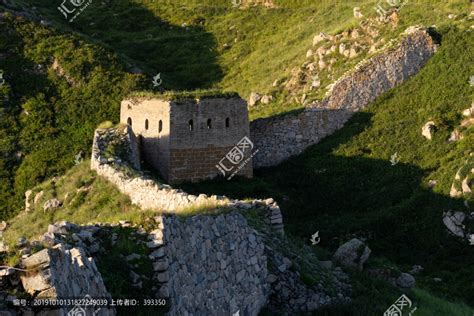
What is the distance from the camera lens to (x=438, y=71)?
28688mm

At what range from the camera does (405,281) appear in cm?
1825

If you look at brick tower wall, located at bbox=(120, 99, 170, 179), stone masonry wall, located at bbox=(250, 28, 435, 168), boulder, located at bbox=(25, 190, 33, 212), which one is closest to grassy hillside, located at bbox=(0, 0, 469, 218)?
boulder, located at bbox=(25, 190, 33, 212)

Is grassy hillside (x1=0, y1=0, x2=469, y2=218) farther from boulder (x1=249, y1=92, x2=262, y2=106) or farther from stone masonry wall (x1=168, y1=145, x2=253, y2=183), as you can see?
stone masonry wall (x1=168, y1=145, x2=253, y2=183)

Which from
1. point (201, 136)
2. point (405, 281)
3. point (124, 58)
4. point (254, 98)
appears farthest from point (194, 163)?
point (124, 58)

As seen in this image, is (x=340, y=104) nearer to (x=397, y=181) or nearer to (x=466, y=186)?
(x=397, y=181)

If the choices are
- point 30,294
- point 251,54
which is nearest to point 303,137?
point 251,54

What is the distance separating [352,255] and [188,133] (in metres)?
7.77

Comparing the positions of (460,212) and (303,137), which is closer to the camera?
(460,212)

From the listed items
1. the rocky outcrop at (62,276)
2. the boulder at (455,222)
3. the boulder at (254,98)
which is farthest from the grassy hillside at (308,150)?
the rocky outcrop at (62,276)

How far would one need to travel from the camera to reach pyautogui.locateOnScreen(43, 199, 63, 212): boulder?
22419mm

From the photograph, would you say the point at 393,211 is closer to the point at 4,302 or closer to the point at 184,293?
the point at 184,293

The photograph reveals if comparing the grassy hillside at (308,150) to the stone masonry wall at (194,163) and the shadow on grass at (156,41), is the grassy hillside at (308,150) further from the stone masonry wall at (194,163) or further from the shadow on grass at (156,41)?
the stone masonry wall at (194,163)

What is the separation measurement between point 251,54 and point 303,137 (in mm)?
10068

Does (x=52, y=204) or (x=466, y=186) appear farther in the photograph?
(x=466, y=186)
